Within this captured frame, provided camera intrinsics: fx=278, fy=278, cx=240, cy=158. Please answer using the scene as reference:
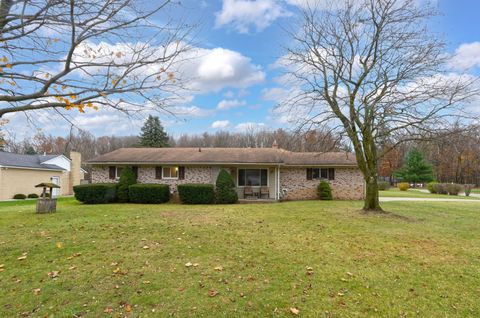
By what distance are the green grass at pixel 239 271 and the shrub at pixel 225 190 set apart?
7.93 meters

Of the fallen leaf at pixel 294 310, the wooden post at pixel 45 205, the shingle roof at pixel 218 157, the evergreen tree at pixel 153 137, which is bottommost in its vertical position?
the fallen leaf at pixel 294 310

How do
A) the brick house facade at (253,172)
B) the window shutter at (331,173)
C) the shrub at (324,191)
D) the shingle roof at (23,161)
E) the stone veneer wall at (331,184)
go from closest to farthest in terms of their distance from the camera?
the shrub at (324,191), the brick house facade at (253,172), the stone veneer wall at (331,184), the window shutter at (331,173), the shingle roof at (23,161)

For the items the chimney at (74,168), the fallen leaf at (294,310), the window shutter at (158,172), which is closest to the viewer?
the fallen leaf at (294,310)

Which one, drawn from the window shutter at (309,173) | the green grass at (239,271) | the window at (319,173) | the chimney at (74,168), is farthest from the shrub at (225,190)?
the chimney at (74,168)

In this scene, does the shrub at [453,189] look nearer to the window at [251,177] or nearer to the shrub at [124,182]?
the window at [251,177]

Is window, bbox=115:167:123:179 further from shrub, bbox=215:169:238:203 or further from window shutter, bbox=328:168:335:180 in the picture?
window shutter, bbox=328:168:335:180

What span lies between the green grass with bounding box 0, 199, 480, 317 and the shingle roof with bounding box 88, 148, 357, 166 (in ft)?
31.3

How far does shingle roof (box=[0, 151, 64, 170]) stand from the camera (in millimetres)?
22797

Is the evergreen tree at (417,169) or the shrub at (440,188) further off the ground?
the evergreen tree at (417,169)

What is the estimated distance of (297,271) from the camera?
493cm

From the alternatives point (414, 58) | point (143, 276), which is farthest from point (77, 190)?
point (414, 58)

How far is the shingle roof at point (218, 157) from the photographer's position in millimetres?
18219

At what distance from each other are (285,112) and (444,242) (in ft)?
25.5

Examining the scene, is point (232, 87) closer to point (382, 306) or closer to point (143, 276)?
point (143, 276)
